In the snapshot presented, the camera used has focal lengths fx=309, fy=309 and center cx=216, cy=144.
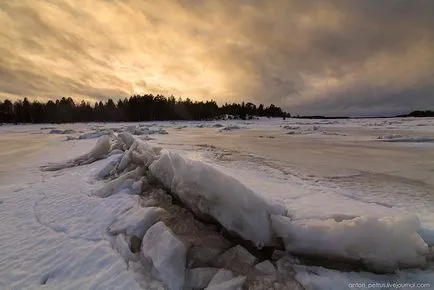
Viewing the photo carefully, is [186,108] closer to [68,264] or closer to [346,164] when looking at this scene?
[346,164]

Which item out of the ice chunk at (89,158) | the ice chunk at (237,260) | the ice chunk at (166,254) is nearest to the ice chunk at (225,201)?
the ice chunk at (237,260)

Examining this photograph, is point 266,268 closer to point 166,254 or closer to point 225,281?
point 225,281

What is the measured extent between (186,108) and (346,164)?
65796 millimetres

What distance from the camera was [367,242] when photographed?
104 inches

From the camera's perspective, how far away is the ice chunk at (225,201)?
3.05 m

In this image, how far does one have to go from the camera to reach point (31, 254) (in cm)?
312

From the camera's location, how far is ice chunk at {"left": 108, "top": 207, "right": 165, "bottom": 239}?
11.3 ft

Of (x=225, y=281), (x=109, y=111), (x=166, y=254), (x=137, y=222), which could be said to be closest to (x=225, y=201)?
(x=166, y=254)

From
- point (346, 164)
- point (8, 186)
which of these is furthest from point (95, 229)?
point (346, 164)

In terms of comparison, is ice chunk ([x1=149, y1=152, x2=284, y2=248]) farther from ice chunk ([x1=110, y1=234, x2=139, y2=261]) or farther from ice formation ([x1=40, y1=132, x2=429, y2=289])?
ice chunk ([x1=110, y1=234, x2=139, y2=261])

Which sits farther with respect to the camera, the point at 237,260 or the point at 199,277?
the point at 237,260

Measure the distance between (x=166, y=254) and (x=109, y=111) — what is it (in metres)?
73.0

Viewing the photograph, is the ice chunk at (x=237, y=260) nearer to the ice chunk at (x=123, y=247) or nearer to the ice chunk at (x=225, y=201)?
the ice chunk at (x=225, y=201)

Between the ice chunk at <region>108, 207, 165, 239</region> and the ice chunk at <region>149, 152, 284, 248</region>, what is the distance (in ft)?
1.41
